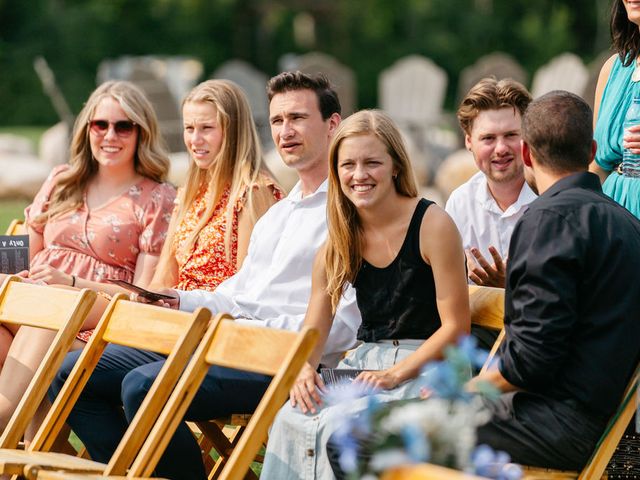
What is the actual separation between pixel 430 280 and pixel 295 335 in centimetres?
84

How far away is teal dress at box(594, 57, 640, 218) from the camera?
15.7ft

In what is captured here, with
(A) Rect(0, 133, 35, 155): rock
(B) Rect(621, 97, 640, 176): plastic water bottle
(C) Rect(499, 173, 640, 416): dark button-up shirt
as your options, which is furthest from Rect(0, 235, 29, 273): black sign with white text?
(A) Rect(0, 133, 35, 155): rock

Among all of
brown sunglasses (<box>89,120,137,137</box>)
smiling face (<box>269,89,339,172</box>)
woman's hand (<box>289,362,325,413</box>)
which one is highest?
smiling face (<box>269,89,339,172</box>)

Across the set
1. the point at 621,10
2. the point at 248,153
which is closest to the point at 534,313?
the point at 621,10

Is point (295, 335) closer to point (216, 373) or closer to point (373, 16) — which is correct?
point (216, 373)

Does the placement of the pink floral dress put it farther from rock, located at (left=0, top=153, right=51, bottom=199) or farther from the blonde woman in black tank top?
rock, located at (left=0, top=153, right=51, bottom=199)

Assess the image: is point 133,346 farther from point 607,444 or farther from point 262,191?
point 607,444

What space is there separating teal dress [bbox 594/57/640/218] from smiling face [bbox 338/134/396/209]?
3.12 ft

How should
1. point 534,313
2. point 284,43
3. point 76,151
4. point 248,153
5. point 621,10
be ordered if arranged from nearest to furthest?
point 534,313 < point 621,10 < point 248,153 < point 76,151 < point 284,43

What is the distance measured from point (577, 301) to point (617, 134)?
57.0 inches

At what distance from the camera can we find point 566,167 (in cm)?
378

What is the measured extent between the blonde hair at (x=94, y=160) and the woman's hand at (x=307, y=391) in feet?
7.84

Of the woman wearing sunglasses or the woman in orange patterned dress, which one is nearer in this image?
the woman in orange patterned dress

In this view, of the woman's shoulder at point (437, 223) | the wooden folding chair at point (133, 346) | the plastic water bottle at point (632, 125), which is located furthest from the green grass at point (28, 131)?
the woman's shoulder at point (437, 223)
